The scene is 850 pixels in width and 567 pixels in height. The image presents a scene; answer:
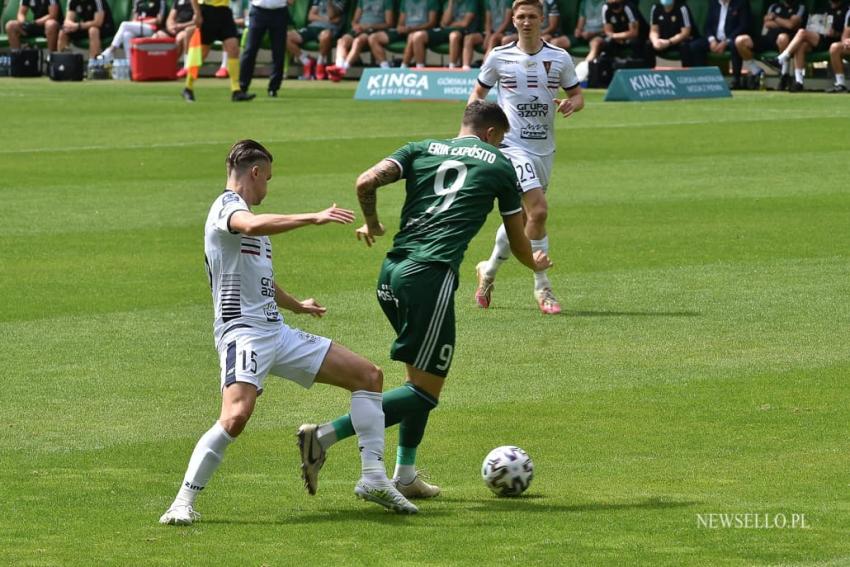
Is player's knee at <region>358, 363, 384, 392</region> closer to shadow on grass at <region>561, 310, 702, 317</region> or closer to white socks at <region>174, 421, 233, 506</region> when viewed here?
white socks at <region>174, 421, 233, 506</region>

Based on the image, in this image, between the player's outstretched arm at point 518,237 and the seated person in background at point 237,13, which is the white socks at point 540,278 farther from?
the seated person in background at point 237,13

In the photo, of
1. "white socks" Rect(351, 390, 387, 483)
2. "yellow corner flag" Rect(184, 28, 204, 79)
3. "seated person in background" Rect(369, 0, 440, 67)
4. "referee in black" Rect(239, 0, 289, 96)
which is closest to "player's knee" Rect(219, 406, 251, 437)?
"white socks" Rect(351, 390, 387, 483)

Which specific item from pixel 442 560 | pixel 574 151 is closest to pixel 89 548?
pixel 442 560

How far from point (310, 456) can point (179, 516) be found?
27.0 inches

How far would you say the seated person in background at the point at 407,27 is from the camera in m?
38.2

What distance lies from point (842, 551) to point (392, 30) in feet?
108

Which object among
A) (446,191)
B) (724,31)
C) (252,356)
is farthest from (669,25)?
(252,356)

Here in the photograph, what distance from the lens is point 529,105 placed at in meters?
13.4

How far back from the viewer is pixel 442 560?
6.70 m

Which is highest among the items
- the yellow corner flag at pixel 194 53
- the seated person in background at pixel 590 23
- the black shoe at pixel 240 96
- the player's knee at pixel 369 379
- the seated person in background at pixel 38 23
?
the player's knee at pixel 369 379

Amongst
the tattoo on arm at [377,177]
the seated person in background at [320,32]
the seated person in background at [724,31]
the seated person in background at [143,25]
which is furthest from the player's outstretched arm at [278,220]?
the seated person in background at [143,25]

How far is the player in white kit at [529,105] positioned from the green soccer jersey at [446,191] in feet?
16.6

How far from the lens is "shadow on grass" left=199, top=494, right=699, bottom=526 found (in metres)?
7.38

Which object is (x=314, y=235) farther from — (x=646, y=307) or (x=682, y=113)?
(x=682, y=113)
